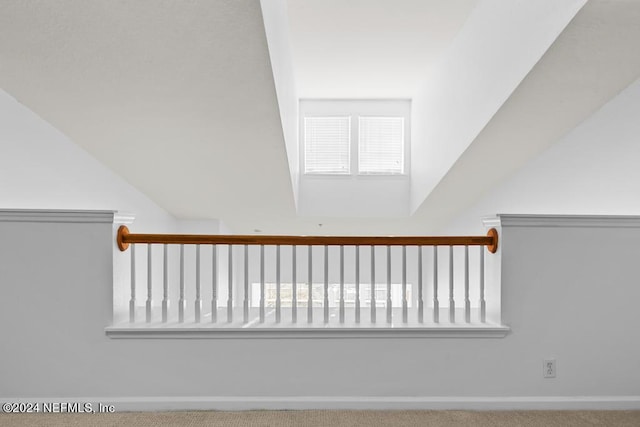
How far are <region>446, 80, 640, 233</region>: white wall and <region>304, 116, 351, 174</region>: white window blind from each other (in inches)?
74.6

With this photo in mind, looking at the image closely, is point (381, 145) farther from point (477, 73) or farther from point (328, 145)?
point (477, 73)

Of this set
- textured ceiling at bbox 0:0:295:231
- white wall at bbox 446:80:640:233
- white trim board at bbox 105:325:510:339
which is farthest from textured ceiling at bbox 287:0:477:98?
white trim board at bbox 105:325:510:339

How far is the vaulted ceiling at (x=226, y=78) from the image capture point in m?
2.56

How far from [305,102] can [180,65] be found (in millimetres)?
3672

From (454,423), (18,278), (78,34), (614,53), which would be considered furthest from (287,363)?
(614,53)

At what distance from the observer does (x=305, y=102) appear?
646 centimetres

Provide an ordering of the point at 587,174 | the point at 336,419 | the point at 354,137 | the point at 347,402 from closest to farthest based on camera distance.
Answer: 1. the point at 336,419
2. the point at 347,402
3. the point at 587,174
4. the point at 354,137

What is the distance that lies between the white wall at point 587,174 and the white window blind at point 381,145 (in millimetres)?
1308

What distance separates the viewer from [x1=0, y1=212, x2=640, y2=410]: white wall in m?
2.72

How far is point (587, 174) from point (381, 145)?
8.55 feet

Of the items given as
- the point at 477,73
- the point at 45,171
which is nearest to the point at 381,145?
the point at 477,73

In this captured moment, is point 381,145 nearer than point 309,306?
No

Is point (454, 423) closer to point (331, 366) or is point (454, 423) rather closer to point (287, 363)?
point (331, 366)

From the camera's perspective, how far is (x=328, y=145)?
21.6 ft
